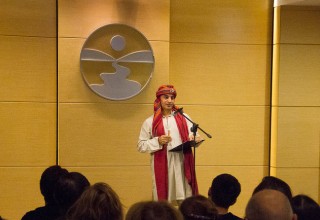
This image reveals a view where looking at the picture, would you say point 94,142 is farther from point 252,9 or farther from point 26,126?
point 252,9

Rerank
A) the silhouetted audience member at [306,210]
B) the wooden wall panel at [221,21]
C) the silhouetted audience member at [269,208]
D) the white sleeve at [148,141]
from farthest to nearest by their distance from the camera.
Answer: the wooden wall panel at [221,21] → the white sleeve at [148,141] → the silhouetted audience member at [306,210] → the silhouetted audience member at [269,208]

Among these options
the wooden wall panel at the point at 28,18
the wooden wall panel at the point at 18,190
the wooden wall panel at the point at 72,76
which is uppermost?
the wooden wall panel at the point at 28,18

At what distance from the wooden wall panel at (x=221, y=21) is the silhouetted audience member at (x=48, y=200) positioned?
10.1 ft

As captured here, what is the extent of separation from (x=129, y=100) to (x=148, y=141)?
0.93 m

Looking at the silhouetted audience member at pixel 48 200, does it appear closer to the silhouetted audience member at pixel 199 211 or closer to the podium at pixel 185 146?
the silhouetted audience member at pixel 199 211

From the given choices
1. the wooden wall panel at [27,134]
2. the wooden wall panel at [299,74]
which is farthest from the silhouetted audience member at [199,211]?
the wooden wall panel at [299,74]

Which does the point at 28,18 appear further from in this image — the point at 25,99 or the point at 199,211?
the point at 199,211

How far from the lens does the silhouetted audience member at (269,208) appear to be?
2.21m

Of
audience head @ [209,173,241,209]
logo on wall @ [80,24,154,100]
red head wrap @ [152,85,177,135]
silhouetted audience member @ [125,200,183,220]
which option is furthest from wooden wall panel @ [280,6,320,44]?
silhouetted audience member @ [125,200,183,220]

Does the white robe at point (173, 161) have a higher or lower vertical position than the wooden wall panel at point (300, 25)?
lower

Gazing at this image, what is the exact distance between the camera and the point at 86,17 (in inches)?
217

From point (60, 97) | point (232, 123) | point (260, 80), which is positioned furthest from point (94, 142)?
point (260, 80)

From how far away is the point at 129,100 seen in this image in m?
5.67

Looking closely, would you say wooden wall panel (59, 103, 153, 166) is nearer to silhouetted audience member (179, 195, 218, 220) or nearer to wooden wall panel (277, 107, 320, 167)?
wooden wall panel (277, 107, 320, 167)
